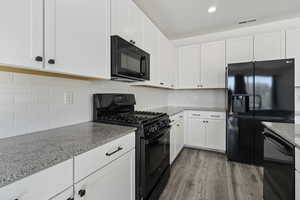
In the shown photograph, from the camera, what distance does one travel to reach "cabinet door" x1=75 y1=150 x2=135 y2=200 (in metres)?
0.84

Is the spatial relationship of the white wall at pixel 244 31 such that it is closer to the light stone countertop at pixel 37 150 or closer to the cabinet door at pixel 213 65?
the cabinet door at pixel 213 65

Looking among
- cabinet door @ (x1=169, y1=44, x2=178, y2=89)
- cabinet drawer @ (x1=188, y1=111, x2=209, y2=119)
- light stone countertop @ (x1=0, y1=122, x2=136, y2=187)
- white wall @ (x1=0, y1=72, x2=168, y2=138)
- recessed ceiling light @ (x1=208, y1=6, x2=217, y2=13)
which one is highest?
recessed ceiling light @ (x1=208, y1=6, x2=217, y2=13)

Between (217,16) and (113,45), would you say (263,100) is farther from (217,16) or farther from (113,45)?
(113,45)

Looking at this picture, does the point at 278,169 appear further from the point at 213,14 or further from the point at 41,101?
the point at 213,14

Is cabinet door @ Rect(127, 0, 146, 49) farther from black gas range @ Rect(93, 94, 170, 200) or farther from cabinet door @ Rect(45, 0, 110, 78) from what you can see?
black gas range @ Rect(93, 94, 170, 200)

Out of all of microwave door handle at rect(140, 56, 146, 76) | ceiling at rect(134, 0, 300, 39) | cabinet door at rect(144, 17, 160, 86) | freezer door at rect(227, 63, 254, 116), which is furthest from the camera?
freezer door at rect(227, 63, 254, 116)

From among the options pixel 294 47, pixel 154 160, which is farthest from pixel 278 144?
pixel 294 47

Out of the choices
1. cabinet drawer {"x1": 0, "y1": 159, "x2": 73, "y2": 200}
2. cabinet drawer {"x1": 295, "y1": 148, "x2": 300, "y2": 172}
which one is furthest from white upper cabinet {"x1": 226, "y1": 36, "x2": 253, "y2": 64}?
cabinet drawer {"x1": 0, "y1": 159, "x2": 73, "y2": 200}

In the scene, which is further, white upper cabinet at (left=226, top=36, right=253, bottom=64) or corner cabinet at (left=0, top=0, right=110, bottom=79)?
white upper cabinet at (left=226, top=36, right=253, bottom=64)

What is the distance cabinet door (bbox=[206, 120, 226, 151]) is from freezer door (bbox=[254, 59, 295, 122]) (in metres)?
0.69

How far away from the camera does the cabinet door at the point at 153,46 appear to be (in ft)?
7.02

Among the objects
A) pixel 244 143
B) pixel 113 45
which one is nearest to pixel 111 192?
pixel 113 45

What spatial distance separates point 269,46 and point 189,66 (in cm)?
156

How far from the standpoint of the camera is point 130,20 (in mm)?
1727
